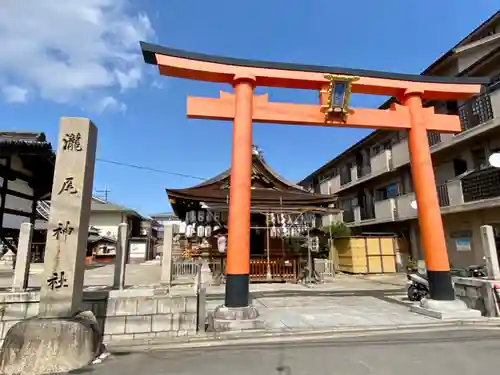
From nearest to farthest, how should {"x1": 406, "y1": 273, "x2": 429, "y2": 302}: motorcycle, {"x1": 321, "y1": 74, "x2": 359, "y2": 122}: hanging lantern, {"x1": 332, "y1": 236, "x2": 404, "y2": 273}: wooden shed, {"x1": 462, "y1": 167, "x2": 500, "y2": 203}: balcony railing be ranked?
{"x1": 321, "y1": 74, "x2": 359, "y2": 122}: hanging lantern, {"x1": 406, "y1": 273, "x2": 429, "y2": 302}: motorcycle, {"x1": 462, "y1": 167, "x2": 500, "y2": 203}: balcony railing, {"x1": 332, "y1": 236, "x2": 404, "y2": 273}: wooden shed

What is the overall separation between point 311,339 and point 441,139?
595 inches

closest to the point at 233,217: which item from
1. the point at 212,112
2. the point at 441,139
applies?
the point at 212,112

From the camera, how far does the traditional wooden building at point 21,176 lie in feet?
22.0

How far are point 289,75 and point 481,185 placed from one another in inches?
448

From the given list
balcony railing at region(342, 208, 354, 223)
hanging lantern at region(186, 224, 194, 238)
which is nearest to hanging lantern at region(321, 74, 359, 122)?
hanging lantern at region(186, 224, 194, 238)

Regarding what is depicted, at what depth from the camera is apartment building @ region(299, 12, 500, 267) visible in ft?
46.8

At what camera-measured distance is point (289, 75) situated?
8461 millimetres

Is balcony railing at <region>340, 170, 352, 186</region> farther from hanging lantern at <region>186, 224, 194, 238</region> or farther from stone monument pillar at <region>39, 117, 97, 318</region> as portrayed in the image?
stone monument pillar at <region>39, 117, 97, 318</region>

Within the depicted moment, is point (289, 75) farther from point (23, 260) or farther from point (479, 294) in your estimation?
point (479, 294)

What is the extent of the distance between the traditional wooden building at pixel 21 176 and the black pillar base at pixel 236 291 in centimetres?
501

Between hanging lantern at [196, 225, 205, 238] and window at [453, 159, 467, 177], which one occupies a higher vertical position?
window at [453, 159, 467, 177]

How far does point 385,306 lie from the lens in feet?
31.2

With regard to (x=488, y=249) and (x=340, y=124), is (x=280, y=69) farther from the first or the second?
(x=488, y=249)

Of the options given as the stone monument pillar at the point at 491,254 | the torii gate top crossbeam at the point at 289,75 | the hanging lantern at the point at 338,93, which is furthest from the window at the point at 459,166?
the hanging lantern at the point at 338,93
